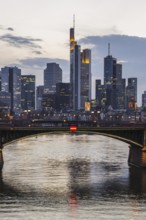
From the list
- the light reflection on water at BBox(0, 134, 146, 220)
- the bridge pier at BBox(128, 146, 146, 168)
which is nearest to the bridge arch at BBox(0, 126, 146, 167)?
the bridge pier at BBox(128, 146, 146, 168)

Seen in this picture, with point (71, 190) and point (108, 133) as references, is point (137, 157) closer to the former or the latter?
point (108, 133)

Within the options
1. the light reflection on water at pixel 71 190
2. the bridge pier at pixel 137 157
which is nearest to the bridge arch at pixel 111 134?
the bridge pier at pixel 137 157

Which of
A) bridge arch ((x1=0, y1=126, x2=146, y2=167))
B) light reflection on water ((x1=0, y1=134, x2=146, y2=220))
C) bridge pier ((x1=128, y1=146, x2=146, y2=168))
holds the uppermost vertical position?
bridge arch ((x1=0, y1=126, x2=146, y2=167))

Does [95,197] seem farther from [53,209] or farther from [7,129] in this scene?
[7,129]

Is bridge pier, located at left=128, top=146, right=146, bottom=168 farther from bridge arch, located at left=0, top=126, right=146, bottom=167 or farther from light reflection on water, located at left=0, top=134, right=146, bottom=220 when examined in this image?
light reflection on water, located at left=0, top=134, right=146, bottom=220

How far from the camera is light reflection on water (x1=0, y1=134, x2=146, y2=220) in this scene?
207ft

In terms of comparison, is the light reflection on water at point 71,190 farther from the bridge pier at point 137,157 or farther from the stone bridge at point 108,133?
the stone bridge at point 108,133

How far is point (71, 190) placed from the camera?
7706 cm

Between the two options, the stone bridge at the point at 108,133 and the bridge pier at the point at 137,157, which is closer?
the stone bridge at the point at 108,133

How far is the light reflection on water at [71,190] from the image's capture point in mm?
63031

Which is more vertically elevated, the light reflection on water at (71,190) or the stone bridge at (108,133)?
the stone bridge at (108,133)

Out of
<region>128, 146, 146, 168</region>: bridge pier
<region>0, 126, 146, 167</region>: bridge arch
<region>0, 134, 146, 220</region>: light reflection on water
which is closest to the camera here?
<region>0, 134, 146, 220</region>: light reflection on water

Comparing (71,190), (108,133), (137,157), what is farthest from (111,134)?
(71,190)

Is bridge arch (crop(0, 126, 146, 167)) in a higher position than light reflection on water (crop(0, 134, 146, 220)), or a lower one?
higher
